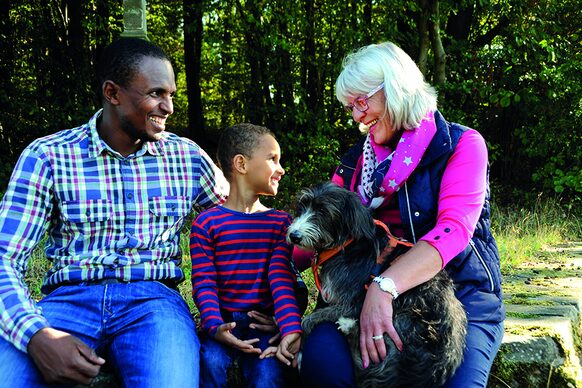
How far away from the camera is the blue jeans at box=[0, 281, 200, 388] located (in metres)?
2.78

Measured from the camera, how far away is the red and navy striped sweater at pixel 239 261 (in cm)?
324

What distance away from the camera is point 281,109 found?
11320mm

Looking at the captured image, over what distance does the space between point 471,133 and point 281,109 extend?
27.3 feet

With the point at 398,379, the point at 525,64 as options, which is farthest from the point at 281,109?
the point at 398,379

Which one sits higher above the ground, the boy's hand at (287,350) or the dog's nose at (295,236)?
the dog's nose at (295,236)

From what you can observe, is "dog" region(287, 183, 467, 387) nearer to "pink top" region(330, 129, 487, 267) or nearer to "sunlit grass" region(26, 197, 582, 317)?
"pink top" region(330, 129, 487, 267)

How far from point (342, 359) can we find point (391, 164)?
96 cm

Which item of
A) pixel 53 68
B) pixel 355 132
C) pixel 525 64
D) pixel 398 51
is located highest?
pixel 398 51

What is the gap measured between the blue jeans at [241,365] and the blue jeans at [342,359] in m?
0.17

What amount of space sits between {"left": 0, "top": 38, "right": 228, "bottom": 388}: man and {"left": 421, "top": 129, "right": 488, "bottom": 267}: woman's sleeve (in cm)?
125

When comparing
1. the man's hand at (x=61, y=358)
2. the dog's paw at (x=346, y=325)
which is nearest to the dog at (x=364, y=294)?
the dog's paw at (x=346, y=325)

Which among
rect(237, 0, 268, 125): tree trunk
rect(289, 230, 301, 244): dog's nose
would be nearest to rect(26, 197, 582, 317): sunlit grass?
rect(289, 230, 301, 244): dog's nose

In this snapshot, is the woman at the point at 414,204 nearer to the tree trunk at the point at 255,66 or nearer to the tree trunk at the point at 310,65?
the tree trunk at the point at 255,66

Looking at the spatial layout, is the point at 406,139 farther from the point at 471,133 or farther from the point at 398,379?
the point at 398,379
